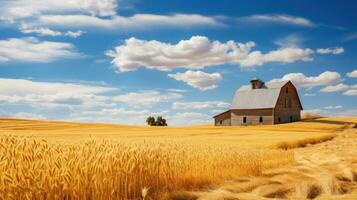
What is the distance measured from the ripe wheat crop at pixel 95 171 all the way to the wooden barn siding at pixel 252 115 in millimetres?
50528

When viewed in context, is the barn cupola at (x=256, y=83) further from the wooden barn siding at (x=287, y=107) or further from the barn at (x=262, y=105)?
the wooden barn siding at (x=287, y=107)

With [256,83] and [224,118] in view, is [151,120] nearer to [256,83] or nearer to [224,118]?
[224,118]

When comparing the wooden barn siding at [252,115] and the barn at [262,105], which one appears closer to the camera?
the wooden barn siding at [252,115]

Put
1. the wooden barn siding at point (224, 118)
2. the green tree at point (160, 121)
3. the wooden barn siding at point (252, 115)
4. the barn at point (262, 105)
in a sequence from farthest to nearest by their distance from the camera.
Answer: the green tree at point (160, 121) < the wooden barn siding at point (224, 118) < the barn at point (262, 105) < the wooden barn siding at point (252, 115)

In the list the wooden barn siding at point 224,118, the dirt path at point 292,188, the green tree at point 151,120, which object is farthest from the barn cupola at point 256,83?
the dirt path at point 292,188

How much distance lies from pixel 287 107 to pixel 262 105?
4777 mm

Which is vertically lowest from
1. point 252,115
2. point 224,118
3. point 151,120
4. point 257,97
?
point 151,120

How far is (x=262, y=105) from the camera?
59.7 meters

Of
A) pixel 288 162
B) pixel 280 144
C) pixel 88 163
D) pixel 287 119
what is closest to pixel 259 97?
pixel 287 119

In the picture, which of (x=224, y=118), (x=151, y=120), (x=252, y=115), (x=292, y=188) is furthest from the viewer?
(x=151, y=120)

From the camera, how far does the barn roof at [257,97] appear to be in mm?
59716

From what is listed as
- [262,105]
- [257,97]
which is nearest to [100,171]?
[262,105]

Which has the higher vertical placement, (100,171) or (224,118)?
(224,118)

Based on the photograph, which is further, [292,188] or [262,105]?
[262,105]
